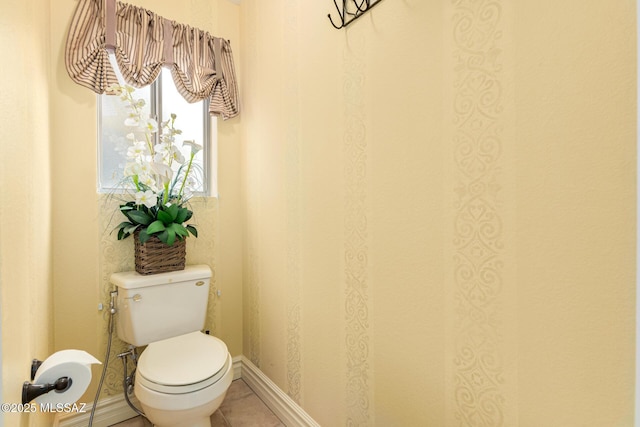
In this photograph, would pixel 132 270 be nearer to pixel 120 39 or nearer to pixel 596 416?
Answer: pixel 120 39

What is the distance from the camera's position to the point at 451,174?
2.77ft

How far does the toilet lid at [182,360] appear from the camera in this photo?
3.85ft

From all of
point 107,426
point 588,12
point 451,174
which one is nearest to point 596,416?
point 451,174

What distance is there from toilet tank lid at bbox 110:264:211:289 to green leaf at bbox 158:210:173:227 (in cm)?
26

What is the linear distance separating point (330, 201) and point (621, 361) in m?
0.91

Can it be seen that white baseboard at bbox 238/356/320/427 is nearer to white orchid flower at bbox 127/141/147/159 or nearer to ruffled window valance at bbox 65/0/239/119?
white orchid flower at bbox 127/141/147/159

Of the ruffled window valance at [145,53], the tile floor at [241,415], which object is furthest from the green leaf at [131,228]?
the tile floor at [241,415]

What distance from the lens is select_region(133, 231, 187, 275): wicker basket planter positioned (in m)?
1.49

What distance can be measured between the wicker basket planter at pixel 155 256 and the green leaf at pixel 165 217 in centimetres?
9

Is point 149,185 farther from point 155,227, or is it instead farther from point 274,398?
point 274,398

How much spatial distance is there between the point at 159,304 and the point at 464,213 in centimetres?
143

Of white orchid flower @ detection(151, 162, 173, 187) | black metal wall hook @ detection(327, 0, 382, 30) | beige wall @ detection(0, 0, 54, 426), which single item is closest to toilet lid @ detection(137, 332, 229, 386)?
beige wall @ detection(0, 0, 54, 426)

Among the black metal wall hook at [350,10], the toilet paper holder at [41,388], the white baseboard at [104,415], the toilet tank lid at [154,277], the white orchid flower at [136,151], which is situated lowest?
the white baseboard at [104,415]

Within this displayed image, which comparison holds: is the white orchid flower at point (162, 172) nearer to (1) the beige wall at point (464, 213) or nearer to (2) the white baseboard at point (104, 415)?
(1) the beige wall at point (464, 213)
